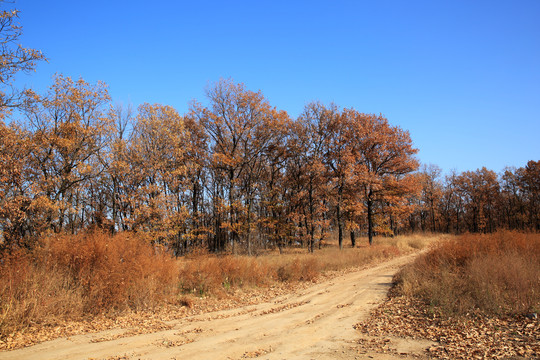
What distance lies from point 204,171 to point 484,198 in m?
53.9

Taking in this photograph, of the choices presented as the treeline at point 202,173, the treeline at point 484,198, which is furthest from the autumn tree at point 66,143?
the treeline at point 484,198

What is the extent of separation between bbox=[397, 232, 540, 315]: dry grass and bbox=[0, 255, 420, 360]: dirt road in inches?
88.1

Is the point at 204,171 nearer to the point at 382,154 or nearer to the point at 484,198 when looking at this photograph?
the point at 382,154

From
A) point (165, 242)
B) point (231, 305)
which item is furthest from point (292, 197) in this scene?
point (231, 305)

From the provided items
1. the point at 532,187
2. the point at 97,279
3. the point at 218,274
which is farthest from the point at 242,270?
the point at 532,187

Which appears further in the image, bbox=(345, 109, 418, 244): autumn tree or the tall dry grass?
bbox=(345, 109, 418, 244): autumn tree

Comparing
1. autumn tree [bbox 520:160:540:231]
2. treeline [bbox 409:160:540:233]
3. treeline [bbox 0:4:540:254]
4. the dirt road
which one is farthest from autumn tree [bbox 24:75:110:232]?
autumn tree [bbox 520:160:540:231]

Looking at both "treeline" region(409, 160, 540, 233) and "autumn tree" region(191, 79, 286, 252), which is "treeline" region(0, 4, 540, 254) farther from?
"treeline" region(409, 160, 540, 233)

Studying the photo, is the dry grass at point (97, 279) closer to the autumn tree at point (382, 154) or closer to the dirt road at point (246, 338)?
the dirt road at point (246, 338)

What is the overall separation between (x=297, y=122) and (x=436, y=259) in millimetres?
21085

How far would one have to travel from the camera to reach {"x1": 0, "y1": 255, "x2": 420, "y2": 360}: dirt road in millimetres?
7086

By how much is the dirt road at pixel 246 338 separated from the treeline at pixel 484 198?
52.1 meters

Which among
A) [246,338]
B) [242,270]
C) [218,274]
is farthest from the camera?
[242,270]

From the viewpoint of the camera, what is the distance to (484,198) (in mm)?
58969
